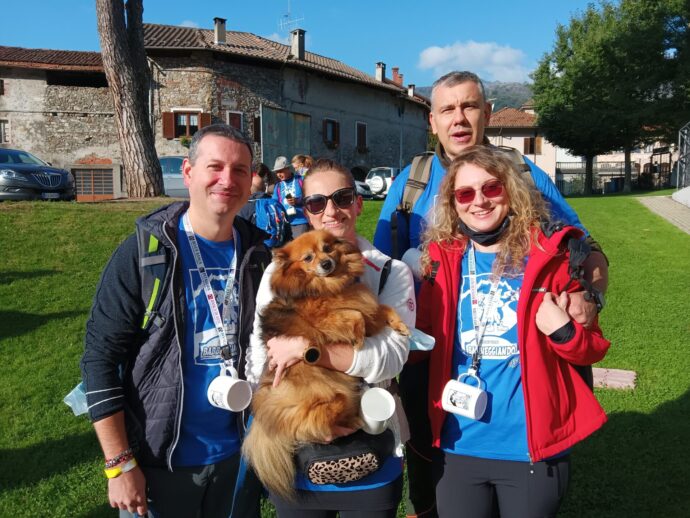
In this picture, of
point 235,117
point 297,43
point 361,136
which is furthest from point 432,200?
point 361,136

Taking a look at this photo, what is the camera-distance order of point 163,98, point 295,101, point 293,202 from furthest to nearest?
point 295,101
point 163,98
point 293,202

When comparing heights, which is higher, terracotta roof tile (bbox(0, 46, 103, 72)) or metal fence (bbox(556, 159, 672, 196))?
terracotta roof tile (bbox(0, 46, 103, 72))

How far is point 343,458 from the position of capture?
7.11 feet

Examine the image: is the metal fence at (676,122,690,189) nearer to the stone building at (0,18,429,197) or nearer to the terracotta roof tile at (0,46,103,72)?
the stone building at (0,18,429,197)

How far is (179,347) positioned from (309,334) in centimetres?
59

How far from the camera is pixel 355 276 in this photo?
242 centimetres

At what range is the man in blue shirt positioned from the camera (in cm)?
283

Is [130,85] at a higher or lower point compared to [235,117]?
lower

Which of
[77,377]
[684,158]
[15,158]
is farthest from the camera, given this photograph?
[684,158]

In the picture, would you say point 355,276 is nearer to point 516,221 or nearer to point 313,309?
point 313,309

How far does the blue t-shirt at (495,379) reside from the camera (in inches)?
90.9

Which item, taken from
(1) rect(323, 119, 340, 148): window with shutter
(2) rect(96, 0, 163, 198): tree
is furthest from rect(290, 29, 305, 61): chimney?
(2) rect(96, 0, 163, 198): tree

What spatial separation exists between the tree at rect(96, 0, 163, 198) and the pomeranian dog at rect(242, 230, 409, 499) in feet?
45.6

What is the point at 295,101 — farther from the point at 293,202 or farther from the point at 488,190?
the point at 488,190
